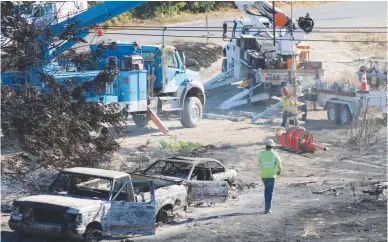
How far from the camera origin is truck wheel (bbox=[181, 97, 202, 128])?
1061 inches

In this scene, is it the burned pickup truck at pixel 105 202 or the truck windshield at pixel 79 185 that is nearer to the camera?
the burned pickup truck at pixel 105 202

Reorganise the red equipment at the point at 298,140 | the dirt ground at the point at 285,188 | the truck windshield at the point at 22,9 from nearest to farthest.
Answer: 1. the dirt ground at the point at 285,188
2. the truck windshield at the point at 22,9
3. the red equipment at the point at 298,140

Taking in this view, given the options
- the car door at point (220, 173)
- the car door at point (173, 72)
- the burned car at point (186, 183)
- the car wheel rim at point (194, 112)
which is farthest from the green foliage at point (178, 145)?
the car door at point (220, 173)

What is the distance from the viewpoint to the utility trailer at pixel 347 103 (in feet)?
88.6

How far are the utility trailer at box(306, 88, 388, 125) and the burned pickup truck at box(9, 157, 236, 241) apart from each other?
11.9 metres

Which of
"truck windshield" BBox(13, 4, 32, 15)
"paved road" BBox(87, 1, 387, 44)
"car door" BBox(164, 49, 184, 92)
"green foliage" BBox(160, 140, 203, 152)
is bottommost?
"green foliage" BBox(160, 140, 203, 152)

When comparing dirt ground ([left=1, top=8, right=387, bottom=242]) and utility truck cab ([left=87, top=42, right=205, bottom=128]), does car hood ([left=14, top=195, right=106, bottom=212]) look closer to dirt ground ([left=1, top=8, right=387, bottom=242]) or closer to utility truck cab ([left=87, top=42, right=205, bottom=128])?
dirt ground ([left=1, top=8, right=387, bottom=242])

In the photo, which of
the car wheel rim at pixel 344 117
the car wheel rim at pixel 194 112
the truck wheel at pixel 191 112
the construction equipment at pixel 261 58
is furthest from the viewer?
the construction equipment at pixel 261 58

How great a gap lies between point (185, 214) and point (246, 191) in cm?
303

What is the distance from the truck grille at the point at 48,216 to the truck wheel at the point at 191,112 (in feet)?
45.9

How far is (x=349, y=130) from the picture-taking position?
2723 centimetres

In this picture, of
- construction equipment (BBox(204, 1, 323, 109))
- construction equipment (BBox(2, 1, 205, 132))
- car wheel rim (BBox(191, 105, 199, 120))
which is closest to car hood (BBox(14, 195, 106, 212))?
construction equipment (BBox(2, 1, 205, 132))

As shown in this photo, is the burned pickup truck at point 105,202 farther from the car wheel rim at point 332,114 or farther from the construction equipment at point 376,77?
the construction equipment at point 376,77

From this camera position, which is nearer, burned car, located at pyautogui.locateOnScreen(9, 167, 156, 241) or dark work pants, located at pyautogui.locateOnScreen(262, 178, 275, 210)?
burned car, located at pyautogui.locateOnScreen(9, 167, 156, 241)
